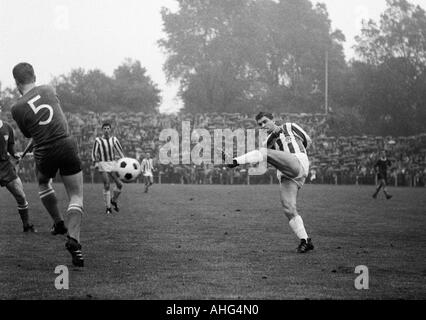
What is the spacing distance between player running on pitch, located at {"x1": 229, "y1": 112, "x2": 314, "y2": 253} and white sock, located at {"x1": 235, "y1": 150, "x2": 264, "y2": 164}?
205mm

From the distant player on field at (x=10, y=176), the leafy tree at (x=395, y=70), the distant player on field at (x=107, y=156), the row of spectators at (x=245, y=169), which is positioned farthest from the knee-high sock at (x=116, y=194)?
the leafy tree at (x=395, y=70)

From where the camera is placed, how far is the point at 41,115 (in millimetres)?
8812

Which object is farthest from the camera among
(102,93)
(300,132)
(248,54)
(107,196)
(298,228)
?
(102,93)

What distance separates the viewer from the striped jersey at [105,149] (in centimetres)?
1927

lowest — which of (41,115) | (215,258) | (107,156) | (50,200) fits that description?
(215,258)

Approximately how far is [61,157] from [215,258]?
2.42 m

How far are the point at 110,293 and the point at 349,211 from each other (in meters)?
13.6

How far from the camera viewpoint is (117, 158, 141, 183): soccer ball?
1827cm

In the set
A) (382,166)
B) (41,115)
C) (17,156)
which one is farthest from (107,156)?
Answer: (382,166)

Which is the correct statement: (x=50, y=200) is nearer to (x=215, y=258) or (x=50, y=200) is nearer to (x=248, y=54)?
(x=215, y=258)

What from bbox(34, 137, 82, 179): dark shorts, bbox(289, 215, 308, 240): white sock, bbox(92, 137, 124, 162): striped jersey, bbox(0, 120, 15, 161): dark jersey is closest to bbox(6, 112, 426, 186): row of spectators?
bbox(92, 137, 124, 162): striped jersey

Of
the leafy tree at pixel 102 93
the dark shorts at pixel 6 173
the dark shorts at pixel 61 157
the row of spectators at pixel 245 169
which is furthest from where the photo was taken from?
the leafy tree at pixel 102 93

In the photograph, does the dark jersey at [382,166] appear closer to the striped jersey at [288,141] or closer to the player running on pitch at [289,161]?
the player running on pitch at [289,161]

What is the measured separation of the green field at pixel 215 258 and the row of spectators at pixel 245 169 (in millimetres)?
30431
